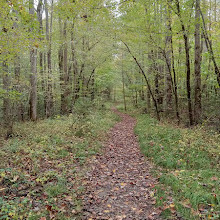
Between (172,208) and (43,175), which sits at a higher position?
(43,175)

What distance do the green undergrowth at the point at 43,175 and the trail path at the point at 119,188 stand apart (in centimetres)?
39

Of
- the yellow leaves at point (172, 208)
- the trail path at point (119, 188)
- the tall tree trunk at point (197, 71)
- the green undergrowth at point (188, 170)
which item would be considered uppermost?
the tall tree trunk at point (197, 71)

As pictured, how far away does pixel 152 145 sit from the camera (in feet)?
26.8

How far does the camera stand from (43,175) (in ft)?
17.1

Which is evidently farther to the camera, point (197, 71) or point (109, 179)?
point (197, 71)

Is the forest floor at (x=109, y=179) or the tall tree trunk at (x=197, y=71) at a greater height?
the tall tree trunk at (x=197, y=71)

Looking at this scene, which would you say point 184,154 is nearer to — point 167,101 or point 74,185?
point 74,185

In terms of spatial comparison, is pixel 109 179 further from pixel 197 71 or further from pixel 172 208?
pixel 197 71

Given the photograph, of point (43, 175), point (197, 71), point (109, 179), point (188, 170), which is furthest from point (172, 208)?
point (197, 71)

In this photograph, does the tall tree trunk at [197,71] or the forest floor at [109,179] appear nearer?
the forest floor at [109,179]

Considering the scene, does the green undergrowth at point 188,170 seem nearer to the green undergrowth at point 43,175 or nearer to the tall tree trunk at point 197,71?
the tall tree trunk at point 197,71

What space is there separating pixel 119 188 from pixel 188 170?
7.43 ft

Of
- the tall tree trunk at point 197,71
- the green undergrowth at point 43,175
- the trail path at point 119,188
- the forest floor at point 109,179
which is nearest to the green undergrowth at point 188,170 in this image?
the forest floor at point 109,179

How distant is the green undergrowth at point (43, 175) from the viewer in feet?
12.7
